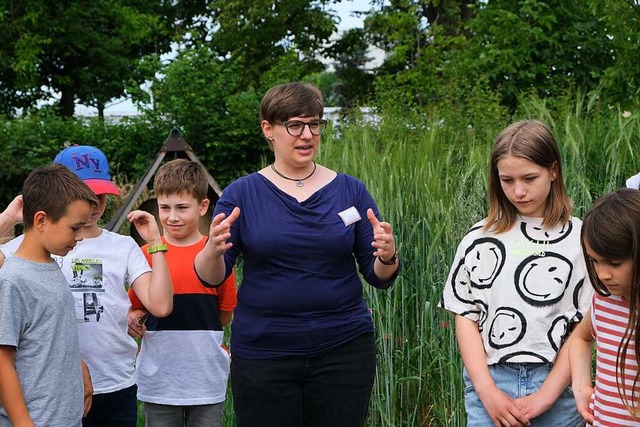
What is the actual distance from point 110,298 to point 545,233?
1494 millimetres

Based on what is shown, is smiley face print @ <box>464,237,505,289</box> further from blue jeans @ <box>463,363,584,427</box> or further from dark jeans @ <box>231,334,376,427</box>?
dark jeans @ <box>231,334,376,427</box>

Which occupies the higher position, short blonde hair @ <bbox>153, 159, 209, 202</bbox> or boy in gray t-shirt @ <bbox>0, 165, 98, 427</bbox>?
short blonde hair @ <bbox>153, 159, 209, 202</bbox>

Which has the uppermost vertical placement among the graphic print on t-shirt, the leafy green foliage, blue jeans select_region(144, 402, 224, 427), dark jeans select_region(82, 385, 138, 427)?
the leafy green foliage

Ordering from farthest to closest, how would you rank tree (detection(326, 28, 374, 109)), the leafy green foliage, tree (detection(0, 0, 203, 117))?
tree (detection(326, 28, 374, 109)) → tree (detection(0, 0, 203, 117)) → the leafy green foliage

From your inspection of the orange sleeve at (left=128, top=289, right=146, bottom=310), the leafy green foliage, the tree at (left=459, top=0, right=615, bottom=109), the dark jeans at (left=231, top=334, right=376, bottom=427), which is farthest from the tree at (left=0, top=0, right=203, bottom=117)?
the dark jeans at (left=231, top=334, right=376, bottom=427)

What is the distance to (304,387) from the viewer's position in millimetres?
2826

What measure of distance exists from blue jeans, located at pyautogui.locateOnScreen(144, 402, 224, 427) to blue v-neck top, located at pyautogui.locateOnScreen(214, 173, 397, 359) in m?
0.58

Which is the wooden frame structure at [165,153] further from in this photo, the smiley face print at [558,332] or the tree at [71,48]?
the tree at [71,48]

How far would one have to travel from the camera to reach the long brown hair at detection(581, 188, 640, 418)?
2.17 metres

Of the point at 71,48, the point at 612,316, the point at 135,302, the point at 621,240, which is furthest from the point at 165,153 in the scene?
the point at 71,48

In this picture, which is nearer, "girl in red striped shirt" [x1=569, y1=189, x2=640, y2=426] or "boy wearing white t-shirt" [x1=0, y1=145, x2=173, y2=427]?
"girl in red striped shirt" [x1=569, y1=189, x2=640, y2=426]

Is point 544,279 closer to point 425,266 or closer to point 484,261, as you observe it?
point 484,261

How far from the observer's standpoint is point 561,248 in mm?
2627

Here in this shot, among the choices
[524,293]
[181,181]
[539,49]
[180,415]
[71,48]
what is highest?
[71,48]
